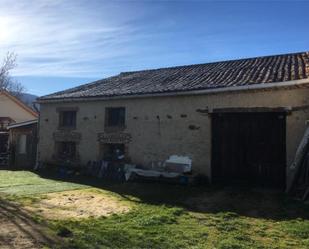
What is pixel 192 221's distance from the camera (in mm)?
8852

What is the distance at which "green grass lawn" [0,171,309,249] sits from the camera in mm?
7133

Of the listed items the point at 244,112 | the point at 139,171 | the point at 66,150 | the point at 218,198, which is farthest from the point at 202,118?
the point at 66,150

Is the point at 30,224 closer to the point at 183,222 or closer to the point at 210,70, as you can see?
the point at 183,222

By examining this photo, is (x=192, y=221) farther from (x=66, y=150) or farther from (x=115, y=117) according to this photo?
(x=66, y=150)

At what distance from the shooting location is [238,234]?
7754 millimetres

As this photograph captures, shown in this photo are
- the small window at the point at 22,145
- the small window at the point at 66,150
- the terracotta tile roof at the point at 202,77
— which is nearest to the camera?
the terracotta tile roof at the point at 202,77

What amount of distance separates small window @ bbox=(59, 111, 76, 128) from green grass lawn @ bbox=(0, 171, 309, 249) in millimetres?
5704

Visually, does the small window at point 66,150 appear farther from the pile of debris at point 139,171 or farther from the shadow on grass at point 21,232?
the shadow on grass at point 21,232

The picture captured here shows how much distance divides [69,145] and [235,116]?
27.2 feet

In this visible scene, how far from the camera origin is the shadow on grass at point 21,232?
677 cm

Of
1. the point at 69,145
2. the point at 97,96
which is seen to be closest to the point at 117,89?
the point at 97,96

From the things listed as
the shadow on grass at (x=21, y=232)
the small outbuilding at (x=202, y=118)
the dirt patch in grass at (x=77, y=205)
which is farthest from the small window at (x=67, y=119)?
the shadow on grass at (x=21, y=232)

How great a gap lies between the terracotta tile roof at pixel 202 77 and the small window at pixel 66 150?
2109mm

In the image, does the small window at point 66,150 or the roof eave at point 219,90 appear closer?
the roof eave at point 219,90
